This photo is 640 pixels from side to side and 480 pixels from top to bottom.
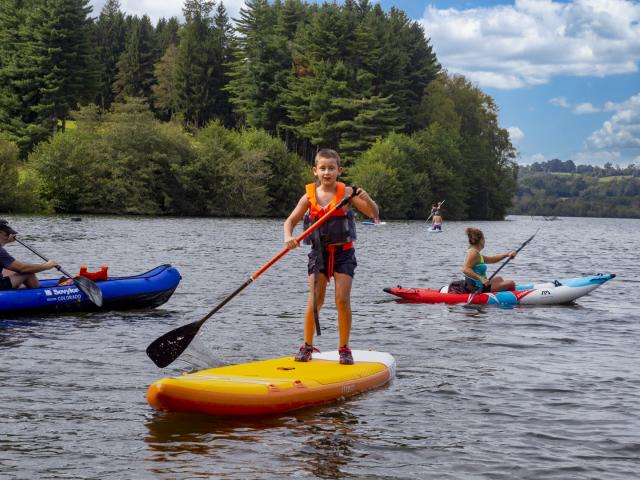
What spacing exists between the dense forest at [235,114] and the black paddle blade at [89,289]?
3572 cm

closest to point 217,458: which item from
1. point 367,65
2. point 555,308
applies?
point 555,308

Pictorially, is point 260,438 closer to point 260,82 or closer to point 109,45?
point 260,82

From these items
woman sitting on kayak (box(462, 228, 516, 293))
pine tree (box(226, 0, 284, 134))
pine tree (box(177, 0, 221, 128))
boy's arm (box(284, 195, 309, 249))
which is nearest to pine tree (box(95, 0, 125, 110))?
pine tree (box(177, 0, 221, 128))

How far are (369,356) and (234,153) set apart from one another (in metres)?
51.0

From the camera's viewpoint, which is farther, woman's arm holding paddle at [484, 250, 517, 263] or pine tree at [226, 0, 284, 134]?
pine tree at [226, 0, 284, 134]

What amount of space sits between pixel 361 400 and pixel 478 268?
24.3 feet

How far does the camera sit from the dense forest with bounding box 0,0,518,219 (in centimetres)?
5212

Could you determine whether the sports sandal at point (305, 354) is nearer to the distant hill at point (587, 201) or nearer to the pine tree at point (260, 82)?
the pine tree at point (260, 82)

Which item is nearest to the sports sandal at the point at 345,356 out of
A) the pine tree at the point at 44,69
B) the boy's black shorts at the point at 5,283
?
the boy's black shorts at the point at 5,283

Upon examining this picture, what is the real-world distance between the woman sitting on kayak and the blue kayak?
4.89 meters

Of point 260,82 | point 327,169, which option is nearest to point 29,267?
point 327,169

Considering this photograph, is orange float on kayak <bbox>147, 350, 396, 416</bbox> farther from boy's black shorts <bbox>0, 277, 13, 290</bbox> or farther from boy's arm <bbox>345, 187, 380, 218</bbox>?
boy's black shorts <bbox>0, 277, 13, 290</bbox>

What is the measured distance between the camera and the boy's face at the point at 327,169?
7.54 metres

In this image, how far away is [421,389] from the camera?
26.8ft
